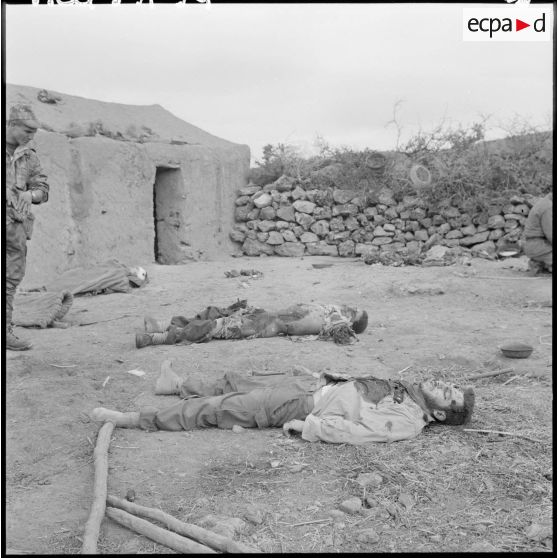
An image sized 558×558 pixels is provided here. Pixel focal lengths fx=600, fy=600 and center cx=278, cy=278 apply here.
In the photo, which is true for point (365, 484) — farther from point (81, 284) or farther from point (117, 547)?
point (81, 284)

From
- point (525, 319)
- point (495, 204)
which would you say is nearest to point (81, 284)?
point (525, 319)

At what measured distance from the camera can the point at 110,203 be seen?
952 centimetres

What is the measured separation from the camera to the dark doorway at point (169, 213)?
36.0 ft

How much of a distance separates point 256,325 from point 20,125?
2.54 meters

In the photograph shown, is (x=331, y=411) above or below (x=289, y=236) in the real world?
below

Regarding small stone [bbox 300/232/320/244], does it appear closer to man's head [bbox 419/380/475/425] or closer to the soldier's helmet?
the soldier's helmet

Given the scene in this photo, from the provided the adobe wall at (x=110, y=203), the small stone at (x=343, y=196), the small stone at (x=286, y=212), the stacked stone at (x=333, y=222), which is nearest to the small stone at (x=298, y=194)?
the stacked stone at (x=333, y=222)

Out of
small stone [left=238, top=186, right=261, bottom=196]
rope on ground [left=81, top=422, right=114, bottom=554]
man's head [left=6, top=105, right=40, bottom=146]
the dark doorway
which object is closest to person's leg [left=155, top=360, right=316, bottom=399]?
rope on ground [left=81, top=422, right=114, bottom=554]

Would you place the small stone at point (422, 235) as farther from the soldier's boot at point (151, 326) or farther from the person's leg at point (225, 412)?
the person's leg at point (225, 412)

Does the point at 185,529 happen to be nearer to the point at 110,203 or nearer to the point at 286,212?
the point at 110,203

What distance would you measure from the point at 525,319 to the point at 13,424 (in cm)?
490

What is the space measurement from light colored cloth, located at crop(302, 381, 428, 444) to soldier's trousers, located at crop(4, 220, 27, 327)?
2.74 metres

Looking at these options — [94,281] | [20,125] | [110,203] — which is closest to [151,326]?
[20,125]

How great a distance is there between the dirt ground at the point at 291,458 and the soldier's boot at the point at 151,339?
0.10 meters
